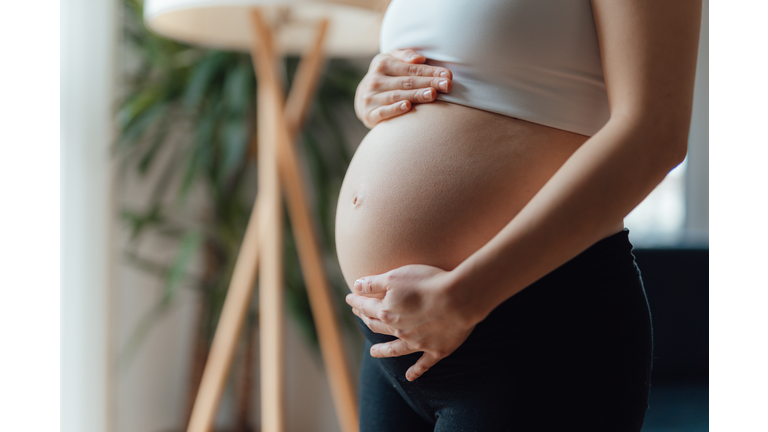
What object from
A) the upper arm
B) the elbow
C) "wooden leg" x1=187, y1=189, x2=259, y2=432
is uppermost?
the upper arm

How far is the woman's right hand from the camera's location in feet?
A: 1.70

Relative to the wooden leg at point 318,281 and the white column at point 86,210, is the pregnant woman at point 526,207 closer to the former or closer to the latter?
Answer: the wooden leg at point 318,281

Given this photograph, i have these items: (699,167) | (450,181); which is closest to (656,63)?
(450,181)

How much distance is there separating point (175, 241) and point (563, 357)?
1.82 m

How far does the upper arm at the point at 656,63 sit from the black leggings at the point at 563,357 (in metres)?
0.12

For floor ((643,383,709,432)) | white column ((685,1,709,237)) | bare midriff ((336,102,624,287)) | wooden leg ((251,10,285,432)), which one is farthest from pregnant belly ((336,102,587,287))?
white column ((685,1,709,237))

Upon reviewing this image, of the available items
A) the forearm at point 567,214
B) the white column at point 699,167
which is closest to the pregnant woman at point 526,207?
the forearm at point 567,214

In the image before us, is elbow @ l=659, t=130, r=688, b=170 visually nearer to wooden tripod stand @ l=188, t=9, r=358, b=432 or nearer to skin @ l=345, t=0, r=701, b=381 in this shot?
skin @ l=345, t=0, r=701, b=381

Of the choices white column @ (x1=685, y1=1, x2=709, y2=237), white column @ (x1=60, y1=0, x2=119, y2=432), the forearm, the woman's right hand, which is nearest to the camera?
the forearm

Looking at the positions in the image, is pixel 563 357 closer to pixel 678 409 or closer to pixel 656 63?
pixel 656 63

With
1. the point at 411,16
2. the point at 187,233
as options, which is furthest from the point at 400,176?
the point at 187,233

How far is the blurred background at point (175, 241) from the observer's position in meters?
1.45

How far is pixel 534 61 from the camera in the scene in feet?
1.57
